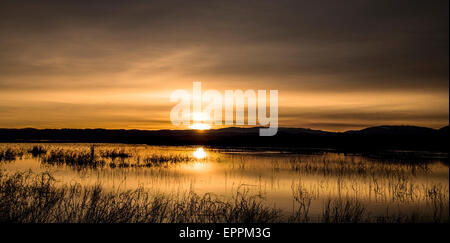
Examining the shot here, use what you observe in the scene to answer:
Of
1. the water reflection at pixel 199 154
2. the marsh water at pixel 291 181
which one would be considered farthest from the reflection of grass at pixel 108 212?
the water reflection at pixel 199 154

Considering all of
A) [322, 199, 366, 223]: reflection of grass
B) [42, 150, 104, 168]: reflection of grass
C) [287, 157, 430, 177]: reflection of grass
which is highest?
[42, 150, 104, 168]: reflection of grass

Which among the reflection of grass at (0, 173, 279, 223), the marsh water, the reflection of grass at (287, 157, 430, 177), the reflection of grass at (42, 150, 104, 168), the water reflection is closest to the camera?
the reflection of grass at (0, 173, 279, 223)

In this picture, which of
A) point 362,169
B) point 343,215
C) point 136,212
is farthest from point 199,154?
point 343,215

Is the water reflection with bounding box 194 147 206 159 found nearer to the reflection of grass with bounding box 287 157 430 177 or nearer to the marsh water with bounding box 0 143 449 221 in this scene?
the marsh water with bounding box 0 143 449 221

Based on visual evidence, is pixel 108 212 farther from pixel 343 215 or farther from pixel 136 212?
pixel 343 215

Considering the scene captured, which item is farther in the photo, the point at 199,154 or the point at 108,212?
the point at 199,154

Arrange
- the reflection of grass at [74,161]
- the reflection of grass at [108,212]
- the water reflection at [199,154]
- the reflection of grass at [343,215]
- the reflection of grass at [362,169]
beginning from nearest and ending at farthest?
the reflection of grass at [108,212], the reflection of grass at [343,215], the reflection of grass at [362,169], the reflection of grass at [74,161], the water reflection at [199,154]

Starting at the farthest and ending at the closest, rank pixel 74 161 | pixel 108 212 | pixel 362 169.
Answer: pixel 74 161, pixel 362 169, pixel 108 212

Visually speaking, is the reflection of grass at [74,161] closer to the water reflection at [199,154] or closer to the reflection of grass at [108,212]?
the water reflection at [199,154]

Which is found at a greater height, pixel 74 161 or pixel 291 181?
pixel 74 161

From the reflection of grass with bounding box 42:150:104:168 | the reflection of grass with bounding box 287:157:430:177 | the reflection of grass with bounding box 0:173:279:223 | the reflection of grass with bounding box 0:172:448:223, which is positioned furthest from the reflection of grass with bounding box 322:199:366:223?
the reflection of grass with bounding box 42:150:104:168
